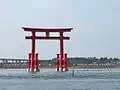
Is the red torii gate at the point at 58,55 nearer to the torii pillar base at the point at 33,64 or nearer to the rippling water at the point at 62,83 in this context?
the torii pillar base at the point at 33,64

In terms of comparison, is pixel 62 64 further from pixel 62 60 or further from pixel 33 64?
pixel 33 64

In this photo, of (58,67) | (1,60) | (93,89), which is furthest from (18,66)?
(93,89)

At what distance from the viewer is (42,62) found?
13975cm

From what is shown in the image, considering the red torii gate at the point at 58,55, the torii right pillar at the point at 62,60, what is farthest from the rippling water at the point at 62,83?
the torii right pillar at the point at 62,60

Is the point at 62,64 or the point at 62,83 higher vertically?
the point at 62,64

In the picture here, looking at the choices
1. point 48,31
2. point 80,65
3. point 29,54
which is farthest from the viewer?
point 80,65

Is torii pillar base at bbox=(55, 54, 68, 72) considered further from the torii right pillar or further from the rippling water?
the rippling water

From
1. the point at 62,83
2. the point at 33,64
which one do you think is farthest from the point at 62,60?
the point at 62,83

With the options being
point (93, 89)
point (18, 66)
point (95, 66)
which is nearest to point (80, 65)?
point (95, 66)

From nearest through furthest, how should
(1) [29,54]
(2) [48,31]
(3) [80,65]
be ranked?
1. (2) [48,31]
2. (1) [29,54]
3. (3) [80,65]

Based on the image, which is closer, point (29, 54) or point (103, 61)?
point (29, 54)

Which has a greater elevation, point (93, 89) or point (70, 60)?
point (70, 60)

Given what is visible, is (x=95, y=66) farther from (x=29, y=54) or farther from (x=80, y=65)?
(x=29, y=54)

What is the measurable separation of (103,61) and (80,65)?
7.53 m
